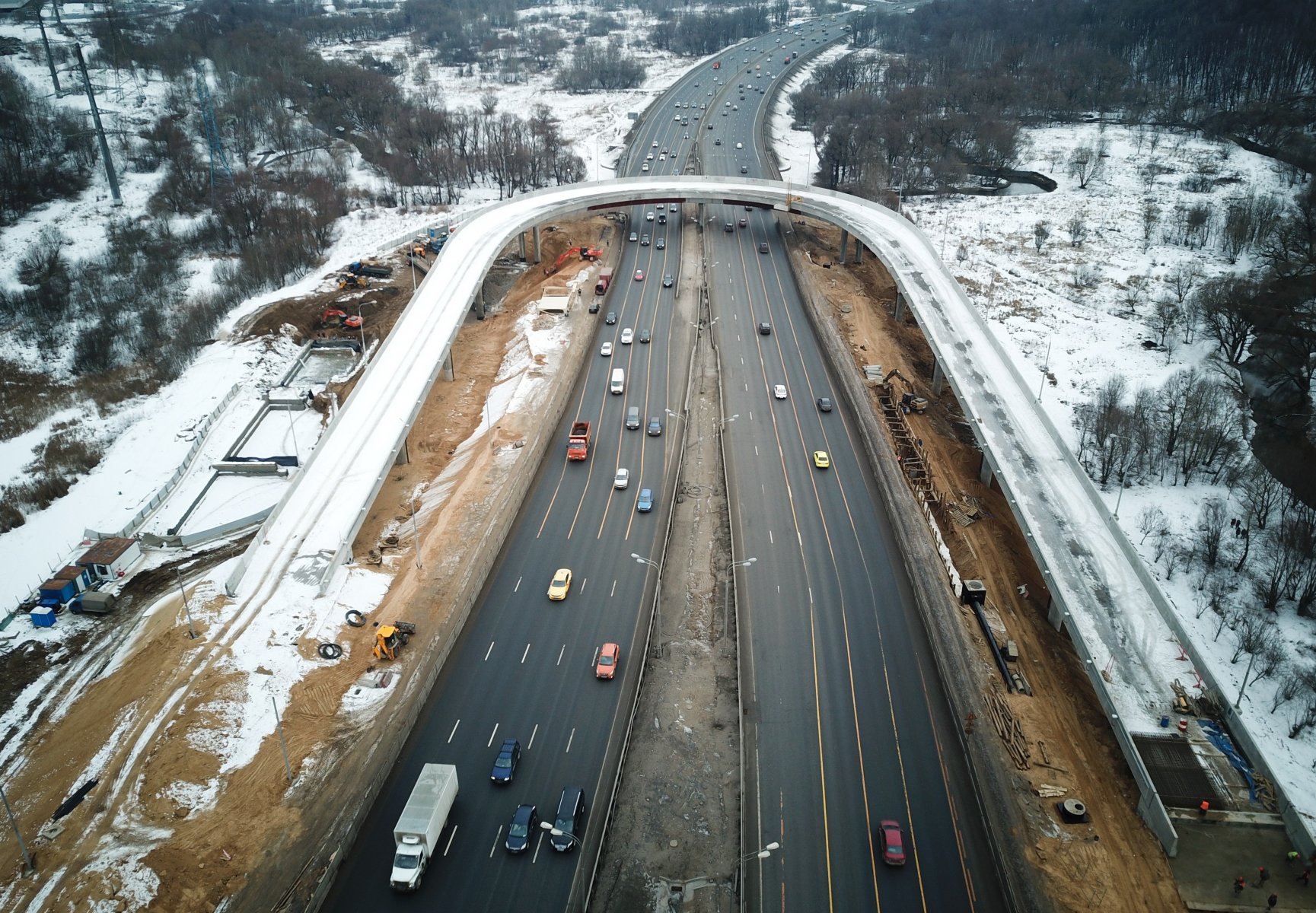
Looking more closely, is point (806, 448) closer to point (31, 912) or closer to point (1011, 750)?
point (1011, 750)

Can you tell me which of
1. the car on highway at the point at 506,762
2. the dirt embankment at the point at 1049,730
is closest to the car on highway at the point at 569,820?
the car on highway at the point at 506,762

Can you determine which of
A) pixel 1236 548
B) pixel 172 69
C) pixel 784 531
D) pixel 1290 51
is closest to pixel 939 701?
pixel 784 531

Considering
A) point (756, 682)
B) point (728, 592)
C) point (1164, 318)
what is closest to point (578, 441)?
point (728, 592)

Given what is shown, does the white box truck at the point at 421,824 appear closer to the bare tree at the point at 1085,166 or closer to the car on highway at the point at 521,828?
the car on highway at the point at 521,828

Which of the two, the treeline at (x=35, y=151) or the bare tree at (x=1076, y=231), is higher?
the treeline at (x=35, y=151)

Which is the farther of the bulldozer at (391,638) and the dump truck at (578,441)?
the dump truck at (578,441)

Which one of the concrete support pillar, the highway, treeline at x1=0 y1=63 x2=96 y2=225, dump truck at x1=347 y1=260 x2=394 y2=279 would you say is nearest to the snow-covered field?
treeline at x1=0 y1=63 x2=96 y2=225
